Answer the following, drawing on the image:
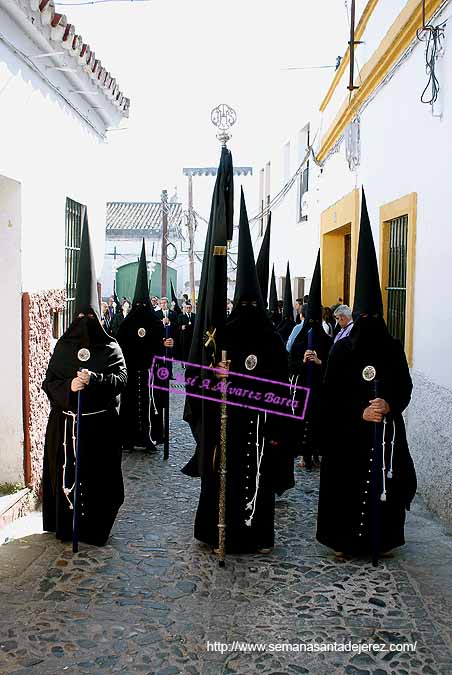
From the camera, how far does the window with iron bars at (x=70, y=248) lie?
7662mm

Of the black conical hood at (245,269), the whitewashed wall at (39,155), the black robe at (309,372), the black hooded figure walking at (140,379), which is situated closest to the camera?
the black conical hood at (245,269)

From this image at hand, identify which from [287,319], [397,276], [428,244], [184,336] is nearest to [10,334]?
[428,244]

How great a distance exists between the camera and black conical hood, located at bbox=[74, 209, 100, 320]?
535cm

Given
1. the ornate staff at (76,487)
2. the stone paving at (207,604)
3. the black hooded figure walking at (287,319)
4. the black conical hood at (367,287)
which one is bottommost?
the stone paving at (207,604)

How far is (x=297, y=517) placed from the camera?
20.2 ft

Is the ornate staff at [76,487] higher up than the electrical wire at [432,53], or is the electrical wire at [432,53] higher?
the electrical wire at [432,53]

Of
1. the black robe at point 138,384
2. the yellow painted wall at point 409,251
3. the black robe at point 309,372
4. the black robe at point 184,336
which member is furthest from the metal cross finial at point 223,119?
the black robe at point 184,336

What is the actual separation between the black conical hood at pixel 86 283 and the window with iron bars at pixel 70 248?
7.00 ft

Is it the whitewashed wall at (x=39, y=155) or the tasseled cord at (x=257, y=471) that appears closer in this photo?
the tasseled cord at (x=257, y=471)

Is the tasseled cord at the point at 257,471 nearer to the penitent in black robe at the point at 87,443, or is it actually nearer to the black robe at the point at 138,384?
the penitent in black robe at the point at 87,443

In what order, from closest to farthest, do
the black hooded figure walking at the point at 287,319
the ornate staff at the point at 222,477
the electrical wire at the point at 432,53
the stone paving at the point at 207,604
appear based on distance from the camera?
the stone paving at the point at 207,604 → the ornate staff at the point at 222,477 → the electrical wire at the point at 432,53 → the black hooded figure walking at the point at 287,319

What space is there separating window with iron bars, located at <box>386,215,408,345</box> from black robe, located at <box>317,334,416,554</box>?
244cm

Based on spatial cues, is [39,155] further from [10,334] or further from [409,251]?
[409,251]

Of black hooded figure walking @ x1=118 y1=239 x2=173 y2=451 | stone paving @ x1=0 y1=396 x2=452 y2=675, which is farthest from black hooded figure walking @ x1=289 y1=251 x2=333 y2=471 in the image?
stone paving @ x1=0 y1=396 x2=452 y2=675
